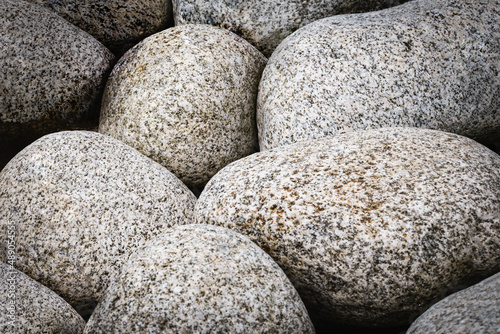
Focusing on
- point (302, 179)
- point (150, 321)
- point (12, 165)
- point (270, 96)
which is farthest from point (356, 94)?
point (12, 165)

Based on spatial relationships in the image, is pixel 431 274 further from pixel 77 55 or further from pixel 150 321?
pixel 77 55

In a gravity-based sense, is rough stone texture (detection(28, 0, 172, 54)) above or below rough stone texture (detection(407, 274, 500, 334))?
above

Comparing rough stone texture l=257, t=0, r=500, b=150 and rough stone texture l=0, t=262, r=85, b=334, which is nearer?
rough stone texture l=0, t=262, r=85, b=334

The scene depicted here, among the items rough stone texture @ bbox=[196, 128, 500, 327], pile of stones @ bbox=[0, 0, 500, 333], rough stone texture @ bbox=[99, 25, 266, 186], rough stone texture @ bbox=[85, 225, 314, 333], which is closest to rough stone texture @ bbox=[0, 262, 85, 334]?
pile of stones @ bbox=[0, 0, 500, 333]

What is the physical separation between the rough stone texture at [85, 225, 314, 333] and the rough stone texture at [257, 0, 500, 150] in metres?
1.18

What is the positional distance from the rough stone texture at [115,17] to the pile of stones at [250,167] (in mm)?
14

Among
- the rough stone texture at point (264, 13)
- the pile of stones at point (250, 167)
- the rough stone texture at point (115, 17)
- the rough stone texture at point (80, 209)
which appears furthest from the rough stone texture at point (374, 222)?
the rough stone texture at point (115, 17)

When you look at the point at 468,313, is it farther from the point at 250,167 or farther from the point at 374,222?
the point at 250,167

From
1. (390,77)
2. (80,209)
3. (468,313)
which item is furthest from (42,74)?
(468,313)

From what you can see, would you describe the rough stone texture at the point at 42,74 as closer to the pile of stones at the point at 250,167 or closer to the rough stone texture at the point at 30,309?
the pile of stones at the point at 250,167

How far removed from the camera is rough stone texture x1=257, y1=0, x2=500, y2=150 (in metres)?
3.10

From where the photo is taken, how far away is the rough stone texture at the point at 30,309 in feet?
7.23

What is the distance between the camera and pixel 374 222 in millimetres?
2287

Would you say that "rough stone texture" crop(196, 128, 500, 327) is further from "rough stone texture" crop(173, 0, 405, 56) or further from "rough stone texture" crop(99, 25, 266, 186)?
"rough stone texture" crop(173, 0, 405, 56)
